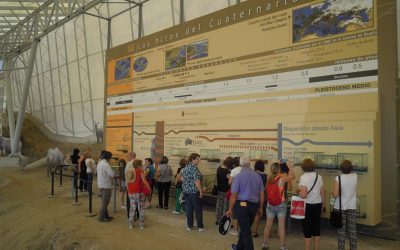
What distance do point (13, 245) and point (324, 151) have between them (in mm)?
8053

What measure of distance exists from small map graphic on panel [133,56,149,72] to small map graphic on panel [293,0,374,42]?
6.10 metres

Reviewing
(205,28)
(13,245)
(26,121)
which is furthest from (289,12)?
(26,121)

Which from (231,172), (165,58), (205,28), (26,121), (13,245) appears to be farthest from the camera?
(26,121)

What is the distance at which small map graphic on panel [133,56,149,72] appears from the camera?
516 inches

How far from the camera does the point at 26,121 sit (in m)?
34.6

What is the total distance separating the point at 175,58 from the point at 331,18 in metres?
5.25

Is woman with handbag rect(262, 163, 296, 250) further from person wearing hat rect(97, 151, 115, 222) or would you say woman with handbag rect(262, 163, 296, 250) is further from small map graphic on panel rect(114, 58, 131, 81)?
small map graphic on panel rect(114, 58, 131, 81)

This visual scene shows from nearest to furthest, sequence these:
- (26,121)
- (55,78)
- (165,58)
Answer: (165,58)
(55,78)
(26,121)

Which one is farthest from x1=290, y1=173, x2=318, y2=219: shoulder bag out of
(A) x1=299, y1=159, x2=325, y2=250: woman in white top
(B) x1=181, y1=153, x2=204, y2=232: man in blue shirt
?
(B) x1=181, y1=153, x2=204, y2=232: man in blue shirt

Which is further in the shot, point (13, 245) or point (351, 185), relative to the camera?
point (13, 245)

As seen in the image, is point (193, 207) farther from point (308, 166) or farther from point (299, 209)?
point (308, 166)

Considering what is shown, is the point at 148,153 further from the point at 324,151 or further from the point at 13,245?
the point at 324,151

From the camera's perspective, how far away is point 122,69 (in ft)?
46.7

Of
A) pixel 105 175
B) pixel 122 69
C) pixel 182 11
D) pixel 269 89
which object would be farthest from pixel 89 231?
pixel 182 11
